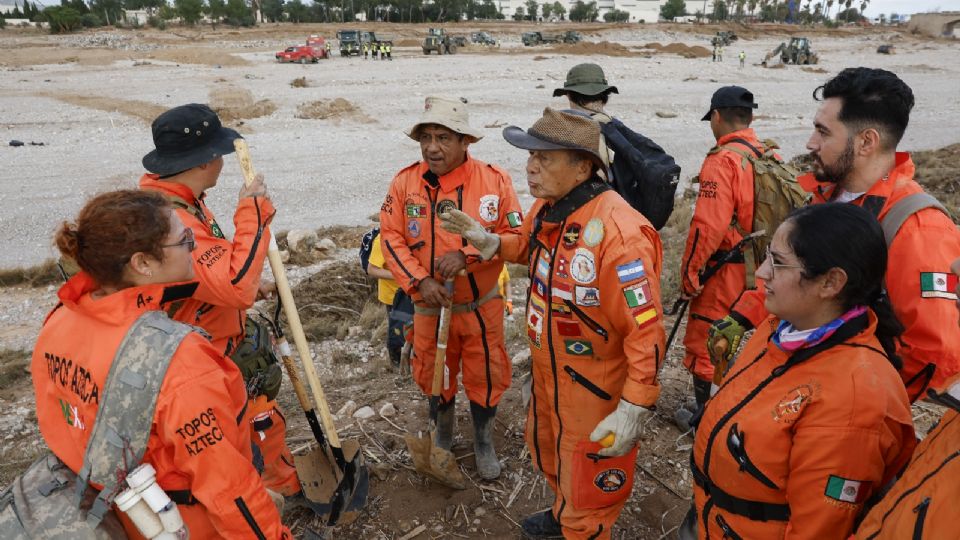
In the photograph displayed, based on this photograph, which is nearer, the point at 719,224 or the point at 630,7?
the point at 719,224

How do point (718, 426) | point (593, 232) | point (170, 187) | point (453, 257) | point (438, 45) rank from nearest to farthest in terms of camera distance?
point (718, 426) < point (593, 232) < point (170, 187) < point (453, 257) < point (438, 45)

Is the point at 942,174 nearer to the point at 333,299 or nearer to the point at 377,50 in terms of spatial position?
the point at 333,299

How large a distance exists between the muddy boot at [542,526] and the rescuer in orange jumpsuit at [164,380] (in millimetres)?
1845

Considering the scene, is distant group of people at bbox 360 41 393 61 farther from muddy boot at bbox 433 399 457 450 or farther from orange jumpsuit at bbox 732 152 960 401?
orange jumpsuit at bbox 732 152 960 401

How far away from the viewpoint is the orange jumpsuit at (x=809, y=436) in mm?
1939

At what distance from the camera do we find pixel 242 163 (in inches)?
128

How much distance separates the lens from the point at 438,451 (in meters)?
3.94

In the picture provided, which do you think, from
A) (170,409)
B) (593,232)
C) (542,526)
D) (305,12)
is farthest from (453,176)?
(305,12)

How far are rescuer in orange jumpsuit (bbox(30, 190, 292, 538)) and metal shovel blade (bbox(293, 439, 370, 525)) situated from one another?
4.94ft

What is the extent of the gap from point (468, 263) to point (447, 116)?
0.93 meters

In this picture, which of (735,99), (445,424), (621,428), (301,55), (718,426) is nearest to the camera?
(718,426)

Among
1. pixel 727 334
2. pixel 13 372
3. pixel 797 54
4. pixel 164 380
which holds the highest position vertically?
pixel 797 54

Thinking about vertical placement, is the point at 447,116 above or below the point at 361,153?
above

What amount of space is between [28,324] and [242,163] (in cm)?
564
